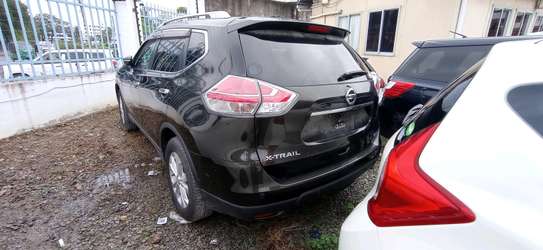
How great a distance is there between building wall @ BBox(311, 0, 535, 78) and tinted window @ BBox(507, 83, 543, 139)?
26.3 feet

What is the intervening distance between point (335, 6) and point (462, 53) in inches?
347

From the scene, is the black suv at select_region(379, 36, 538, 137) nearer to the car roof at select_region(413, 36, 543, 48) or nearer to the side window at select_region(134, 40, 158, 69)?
the car roof at select_region(413, 36, 543, 48)

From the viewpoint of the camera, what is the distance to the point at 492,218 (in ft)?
2.55

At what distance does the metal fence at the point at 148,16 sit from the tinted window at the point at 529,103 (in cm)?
740

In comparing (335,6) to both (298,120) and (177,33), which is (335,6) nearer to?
(177,33)

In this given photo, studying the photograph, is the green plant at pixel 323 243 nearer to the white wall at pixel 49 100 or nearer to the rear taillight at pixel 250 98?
the rear taillight at pixel 250 98

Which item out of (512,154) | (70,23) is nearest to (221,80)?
(512,154)

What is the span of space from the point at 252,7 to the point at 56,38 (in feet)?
44.6

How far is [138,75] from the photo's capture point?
3.20 m

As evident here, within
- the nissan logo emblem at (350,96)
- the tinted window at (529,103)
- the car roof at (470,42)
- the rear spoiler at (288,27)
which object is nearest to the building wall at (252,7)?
the car roof at (470,42)

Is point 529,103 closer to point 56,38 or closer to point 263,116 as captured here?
point 263,116

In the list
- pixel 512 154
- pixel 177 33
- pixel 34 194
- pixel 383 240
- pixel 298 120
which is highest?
pixel 177 33

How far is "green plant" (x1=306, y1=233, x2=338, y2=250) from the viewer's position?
2072mm

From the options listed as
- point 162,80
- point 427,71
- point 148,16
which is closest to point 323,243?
point 162,80
